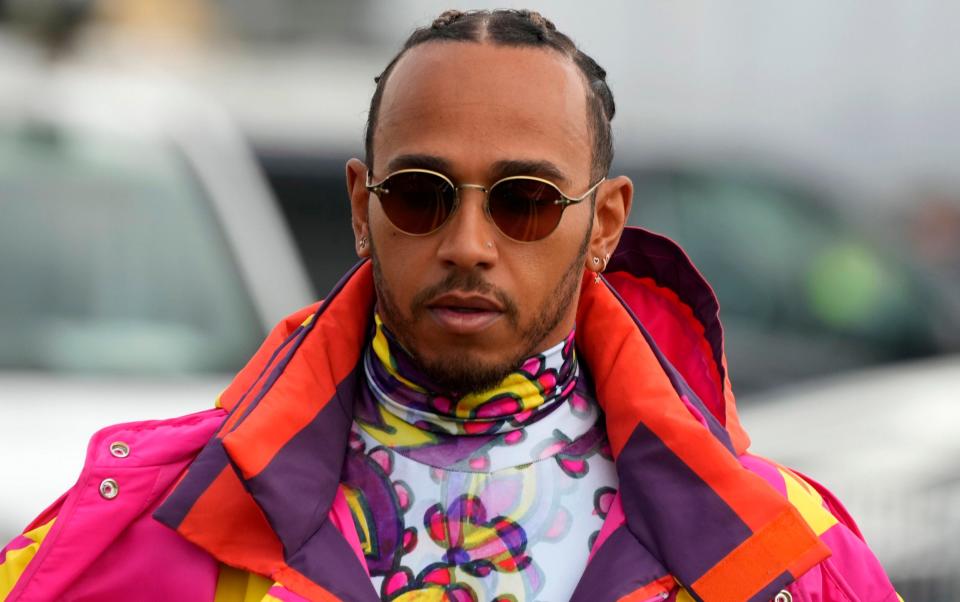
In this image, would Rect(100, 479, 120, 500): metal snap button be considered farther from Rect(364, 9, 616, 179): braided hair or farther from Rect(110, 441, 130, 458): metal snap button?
Rect(364, 9, 616, 179): braided hair

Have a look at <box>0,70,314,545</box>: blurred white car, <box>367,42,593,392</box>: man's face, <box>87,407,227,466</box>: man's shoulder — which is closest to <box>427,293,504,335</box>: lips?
<box>367,42,593,392</box>: man's face

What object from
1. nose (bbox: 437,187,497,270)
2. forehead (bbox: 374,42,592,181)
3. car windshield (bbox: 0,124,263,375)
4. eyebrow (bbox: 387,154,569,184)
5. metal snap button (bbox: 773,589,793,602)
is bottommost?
car windshield (bbox: 0,124,263,375)

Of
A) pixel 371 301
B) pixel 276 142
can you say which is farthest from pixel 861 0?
pixel 371 301

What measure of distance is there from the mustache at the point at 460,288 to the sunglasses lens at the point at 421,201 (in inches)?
3.3

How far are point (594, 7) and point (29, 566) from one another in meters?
10.1

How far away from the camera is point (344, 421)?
2814 millimetres

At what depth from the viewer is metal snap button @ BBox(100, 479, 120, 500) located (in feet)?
8.80

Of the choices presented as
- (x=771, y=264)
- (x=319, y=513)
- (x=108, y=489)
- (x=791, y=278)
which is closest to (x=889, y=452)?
(x=791, y=278)

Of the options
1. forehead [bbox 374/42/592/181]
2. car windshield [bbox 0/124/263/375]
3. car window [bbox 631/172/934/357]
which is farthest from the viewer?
car window [bbox 631/172/934/357]

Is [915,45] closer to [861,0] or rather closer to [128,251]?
[861,0]

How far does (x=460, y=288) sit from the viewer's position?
267cm

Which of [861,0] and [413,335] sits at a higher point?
[413,335]

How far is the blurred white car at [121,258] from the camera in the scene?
5008mm

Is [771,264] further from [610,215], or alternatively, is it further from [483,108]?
[483,108]
